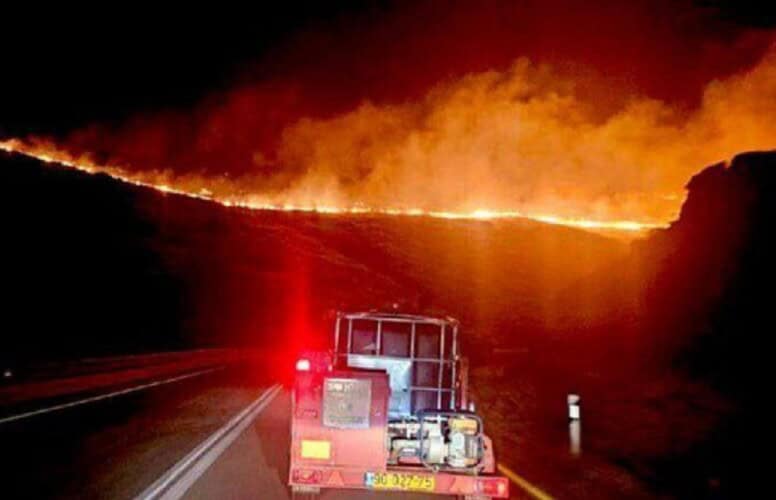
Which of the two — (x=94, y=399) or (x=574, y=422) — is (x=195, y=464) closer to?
(x=574, y=422)

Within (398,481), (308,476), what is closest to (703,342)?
(398,481)

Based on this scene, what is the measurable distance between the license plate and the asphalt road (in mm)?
1400

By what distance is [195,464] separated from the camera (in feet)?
43.5

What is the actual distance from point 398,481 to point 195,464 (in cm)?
463

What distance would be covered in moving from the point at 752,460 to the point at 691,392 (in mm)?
8982

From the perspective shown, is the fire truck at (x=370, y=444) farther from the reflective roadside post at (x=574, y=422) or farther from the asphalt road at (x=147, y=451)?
the reflective roadside post at (x=574, y=422)

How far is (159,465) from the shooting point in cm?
1339

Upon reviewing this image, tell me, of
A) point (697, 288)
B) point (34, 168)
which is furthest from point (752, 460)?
point (34, 168)

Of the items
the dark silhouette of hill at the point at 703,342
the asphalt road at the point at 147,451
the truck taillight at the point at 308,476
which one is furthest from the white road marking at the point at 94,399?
the dark silhouette of hill at the point at 703,342

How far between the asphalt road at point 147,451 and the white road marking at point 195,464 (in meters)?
0.02

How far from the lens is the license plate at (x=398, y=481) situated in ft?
31.8

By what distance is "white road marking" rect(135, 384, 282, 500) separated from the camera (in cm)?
1067

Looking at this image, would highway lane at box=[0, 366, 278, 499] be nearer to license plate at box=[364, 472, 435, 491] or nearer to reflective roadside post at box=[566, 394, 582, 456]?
license plate at box=[364, 472, 435, 491]

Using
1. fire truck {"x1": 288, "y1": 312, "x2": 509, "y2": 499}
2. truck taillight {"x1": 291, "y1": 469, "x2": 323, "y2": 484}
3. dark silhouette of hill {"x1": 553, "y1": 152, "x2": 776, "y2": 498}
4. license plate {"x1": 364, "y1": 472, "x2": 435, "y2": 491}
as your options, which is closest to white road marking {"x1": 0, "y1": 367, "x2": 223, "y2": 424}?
truck taillight {"x1": 291, "y1": 469, "x2": 323, "y2": 484}
